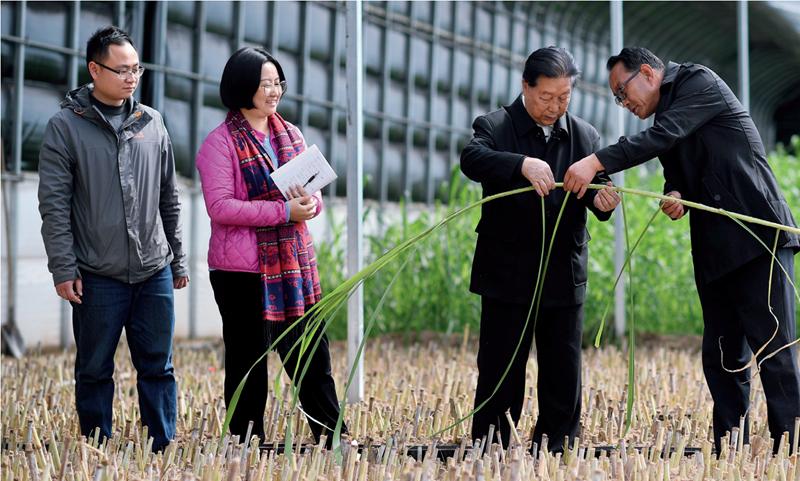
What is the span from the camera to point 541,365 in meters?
4.40

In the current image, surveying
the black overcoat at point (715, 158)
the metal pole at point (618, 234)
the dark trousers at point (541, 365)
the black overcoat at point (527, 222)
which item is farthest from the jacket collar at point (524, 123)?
the metal pole at point (618, 234)

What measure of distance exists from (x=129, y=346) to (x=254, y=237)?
1.93 ft

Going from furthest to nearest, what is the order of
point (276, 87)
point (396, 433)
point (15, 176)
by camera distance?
point (15, 176) → point (396, 433) → point (276, 87)

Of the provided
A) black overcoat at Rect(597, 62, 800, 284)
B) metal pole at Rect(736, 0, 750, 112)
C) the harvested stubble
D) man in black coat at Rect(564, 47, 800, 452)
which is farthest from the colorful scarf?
metal pole at Rect(736, 0, 750, 112)

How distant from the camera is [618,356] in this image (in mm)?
6902

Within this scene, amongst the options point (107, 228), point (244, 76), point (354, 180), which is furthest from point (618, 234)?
point (107, 228)

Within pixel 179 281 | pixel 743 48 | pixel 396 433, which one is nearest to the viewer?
pixel 396 433

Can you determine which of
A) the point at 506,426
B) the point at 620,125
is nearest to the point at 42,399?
the point at 506,426

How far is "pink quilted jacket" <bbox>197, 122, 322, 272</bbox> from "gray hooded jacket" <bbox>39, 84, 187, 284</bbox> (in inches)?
8.6

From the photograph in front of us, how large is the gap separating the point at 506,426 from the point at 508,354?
269mm

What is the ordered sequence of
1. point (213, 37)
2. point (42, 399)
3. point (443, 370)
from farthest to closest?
point (213, 37) → point (443, 370) → point (42, 399)

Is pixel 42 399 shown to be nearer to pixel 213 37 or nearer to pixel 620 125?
pixel 620 125

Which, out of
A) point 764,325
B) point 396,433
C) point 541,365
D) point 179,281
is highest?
point 179,281

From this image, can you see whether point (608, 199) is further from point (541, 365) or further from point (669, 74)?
point (541, 365)
